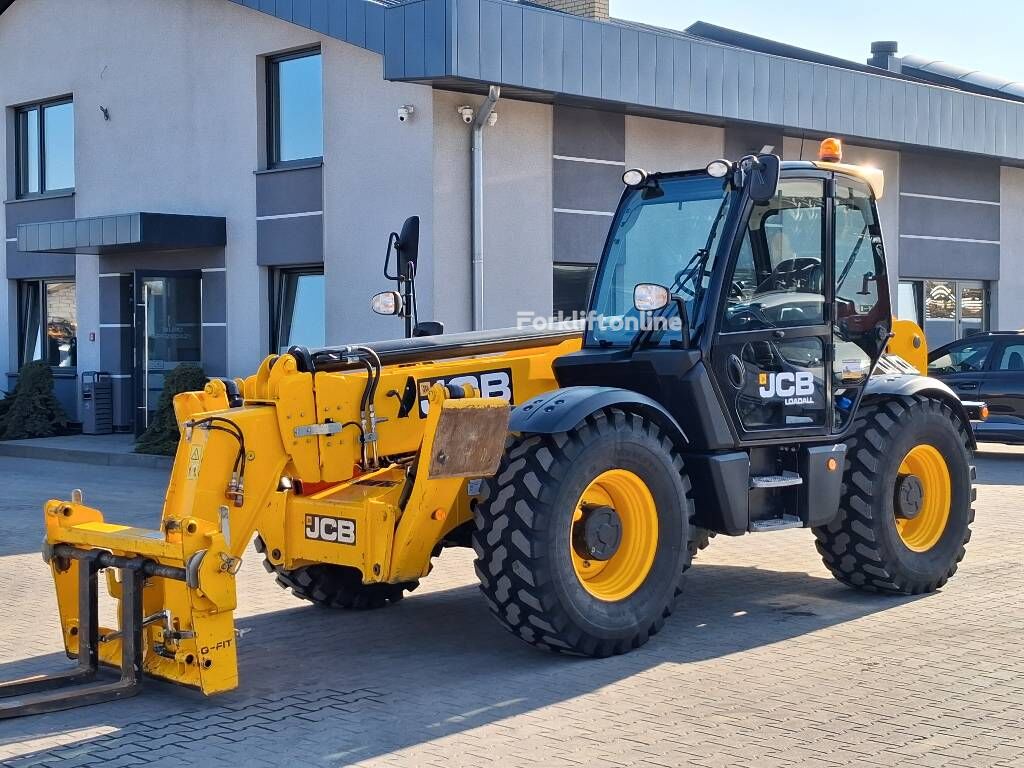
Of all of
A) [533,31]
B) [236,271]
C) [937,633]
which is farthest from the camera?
[236,271]

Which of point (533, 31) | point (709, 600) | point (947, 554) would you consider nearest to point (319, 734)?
point (709, 600)

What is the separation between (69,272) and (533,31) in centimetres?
989

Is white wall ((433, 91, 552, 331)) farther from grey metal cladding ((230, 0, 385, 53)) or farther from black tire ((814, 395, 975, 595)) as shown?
black tire ((814, 395, 975, 595))

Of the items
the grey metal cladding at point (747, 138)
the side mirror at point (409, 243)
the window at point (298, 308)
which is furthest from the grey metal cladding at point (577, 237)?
the side mirror at point (409, 243)

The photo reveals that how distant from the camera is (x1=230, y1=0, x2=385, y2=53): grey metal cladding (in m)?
15.0

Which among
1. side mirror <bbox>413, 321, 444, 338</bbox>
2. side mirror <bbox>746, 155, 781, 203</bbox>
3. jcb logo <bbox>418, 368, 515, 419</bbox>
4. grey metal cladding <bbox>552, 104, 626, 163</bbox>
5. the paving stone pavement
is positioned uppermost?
grey metal cladding <bbox>552, 104, 626, 163</bbox>

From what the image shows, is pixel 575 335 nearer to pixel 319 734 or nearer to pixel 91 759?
pixel 319 734

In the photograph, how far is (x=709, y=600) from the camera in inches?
333

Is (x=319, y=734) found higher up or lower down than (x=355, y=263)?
lower down

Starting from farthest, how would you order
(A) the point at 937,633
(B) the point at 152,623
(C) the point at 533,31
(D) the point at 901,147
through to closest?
1. (D) the point at 901,147
2. (C) the point at 533,31
3. (A) the point at 937,633
4. (B) the point at 152,623

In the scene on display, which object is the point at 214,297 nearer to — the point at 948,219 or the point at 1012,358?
the point at 1012,358

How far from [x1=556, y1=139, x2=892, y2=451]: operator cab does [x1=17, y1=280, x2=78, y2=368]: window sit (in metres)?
15.1

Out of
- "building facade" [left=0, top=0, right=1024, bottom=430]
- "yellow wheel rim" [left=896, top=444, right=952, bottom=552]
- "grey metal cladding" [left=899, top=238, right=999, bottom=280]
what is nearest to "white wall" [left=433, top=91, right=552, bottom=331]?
"building facade" [left=0, top=0, right=1024, bottom=430]

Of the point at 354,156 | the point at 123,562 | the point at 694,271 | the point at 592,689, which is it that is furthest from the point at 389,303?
the point at 354,156
